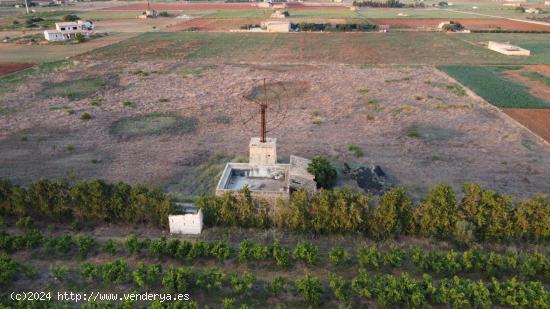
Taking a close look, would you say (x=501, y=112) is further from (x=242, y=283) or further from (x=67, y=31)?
(x=67, y=31)

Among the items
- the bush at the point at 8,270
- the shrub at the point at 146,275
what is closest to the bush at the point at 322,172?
the shrub at the point at 146,275

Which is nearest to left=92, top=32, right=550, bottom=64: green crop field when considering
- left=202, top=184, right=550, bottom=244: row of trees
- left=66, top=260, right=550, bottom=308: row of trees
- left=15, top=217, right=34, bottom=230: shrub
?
left=202, top=184, right=550, bottom=244: row of trees

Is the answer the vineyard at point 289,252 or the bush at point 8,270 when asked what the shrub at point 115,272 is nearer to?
the vineyard at point 289,252

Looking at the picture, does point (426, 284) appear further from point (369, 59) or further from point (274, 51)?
point (274, 51)

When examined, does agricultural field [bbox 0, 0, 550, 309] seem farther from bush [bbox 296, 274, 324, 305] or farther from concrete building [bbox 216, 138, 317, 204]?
concrete building [bbox 216, 138, 317, 204]

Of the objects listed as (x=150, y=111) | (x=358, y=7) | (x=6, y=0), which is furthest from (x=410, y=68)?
(x=6, y=0)

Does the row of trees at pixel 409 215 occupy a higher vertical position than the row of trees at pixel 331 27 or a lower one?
lower
